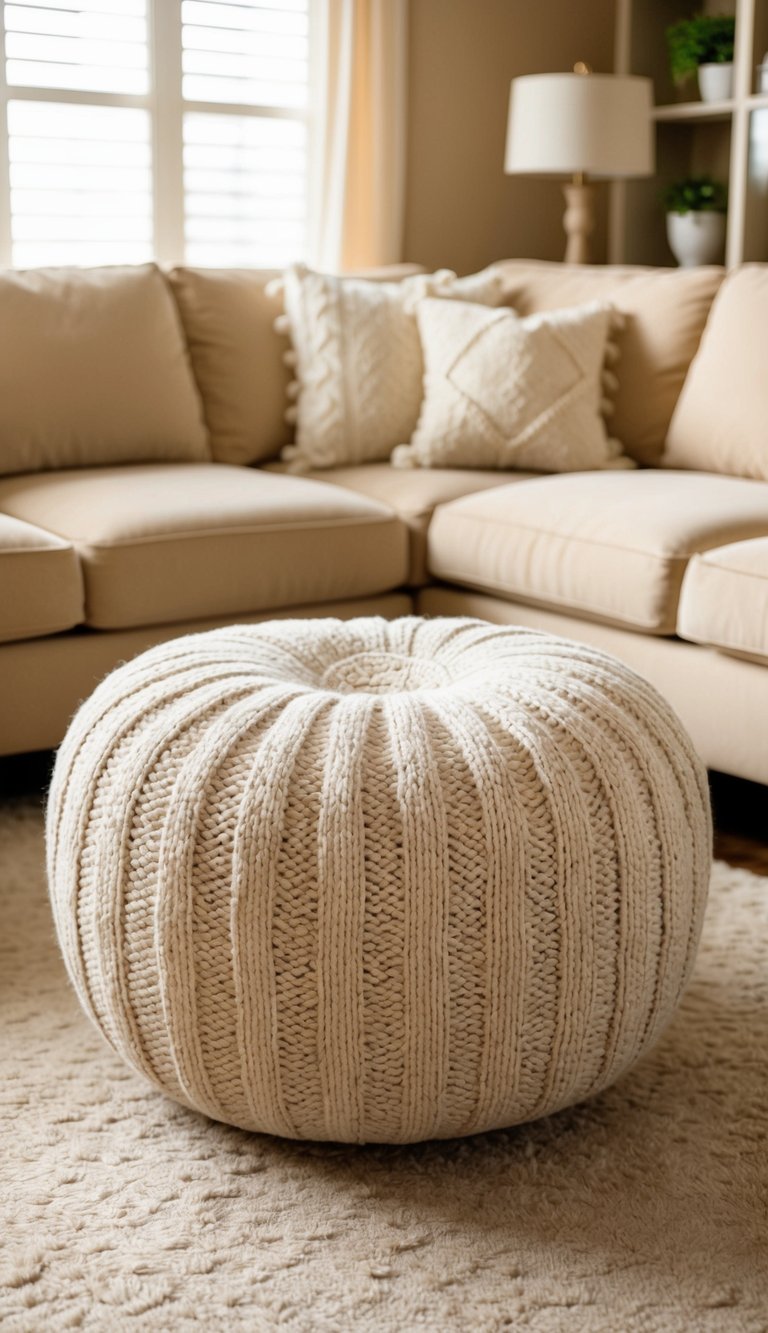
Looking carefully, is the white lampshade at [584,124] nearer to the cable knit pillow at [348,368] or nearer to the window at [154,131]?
the window at [154,131]

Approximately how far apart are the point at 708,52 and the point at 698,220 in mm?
485

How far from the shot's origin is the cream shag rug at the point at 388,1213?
4.16 feet

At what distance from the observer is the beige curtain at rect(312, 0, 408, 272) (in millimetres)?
4078

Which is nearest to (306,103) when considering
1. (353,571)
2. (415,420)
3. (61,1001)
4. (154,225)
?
(154,225)

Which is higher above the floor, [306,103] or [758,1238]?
[306,103]

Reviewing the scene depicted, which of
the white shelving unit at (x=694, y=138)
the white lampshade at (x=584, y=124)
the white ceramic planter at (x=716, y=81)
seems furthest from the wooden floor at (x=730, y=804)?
the white ceramic planter at (x=716, y=81)

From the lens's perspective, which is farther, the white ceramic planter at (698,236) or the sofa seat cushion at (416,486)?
the white ceramic planter at (698,236)

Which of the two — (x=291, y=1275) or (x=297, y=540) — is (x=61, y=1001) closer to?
(x=291, y=1275)

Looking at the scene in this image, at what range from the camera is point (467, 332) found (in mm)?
3162

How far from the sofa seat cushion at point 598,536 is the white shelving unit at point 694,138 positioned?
64.8 inches

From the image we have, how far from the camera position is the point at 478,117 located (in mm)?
4520

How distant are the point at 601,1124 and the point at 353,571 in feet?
4.74

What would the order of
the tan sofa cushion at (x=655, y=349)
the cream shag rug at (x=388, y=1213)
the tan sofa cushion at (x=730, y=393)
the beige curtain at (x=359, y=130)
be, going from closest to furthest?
1. the cream shag rug at (x=388, y=1213)
2. the tan sofa cushion at (x=730, y=393)
3. the tan sofa cushion at (x=655, y=349)
4. the beige curtain at (x=359, y=130)

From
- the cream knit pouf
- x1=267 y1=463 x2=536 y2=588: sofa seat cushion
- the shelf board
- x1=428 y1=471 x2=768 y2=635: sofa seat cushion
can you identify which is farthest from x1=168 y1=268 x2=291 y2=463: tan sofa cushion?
the cream knit pouf
